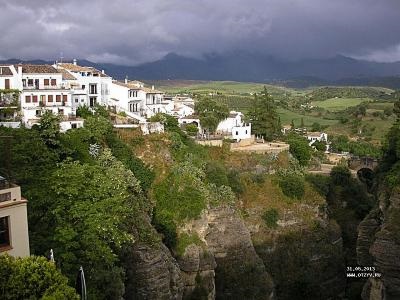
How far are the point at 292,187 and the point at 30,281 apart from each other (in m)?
47.0

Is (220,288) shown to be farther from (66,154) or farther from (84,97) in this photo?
(84,97)

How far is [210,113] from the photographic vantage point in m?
72.8

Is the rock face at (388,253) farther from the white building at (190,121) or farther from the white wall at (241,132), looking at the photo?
the white building at (190,121)

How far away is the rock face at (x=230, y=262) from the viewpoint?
5059cm

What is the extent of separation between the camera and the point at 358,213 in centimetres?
6712

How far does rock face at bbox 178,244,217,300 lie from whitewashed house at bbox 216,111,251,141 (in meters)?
27.9

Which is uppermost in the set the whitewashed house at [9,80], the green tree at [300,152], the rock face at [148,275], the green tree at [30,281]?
the whitewashed house at [9,80]

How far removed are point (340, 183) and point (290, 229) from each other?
14.2m

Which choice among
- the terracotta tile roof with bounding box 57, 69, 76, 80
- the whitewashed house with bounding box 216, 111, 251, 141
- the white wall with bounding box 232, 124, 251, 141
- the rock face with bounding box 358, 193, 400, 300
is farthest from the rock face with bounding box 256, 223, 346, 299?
the terracotta tile roof with bounding box 57, 69, 76, 80

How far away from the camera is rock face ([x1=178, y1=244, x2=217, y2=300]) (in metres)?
44.2

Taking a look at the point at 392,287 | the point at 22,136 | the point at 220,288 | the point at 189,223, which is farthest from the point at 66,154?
the point at 392,287

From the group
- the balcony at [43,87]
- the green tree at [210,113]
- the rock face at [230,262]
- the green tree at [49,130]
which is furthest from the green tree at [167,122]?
the green tree at [49,130]

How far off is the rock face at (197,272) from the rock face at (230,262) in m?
3.88

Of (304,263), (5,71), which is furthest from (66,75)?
(304,263)
